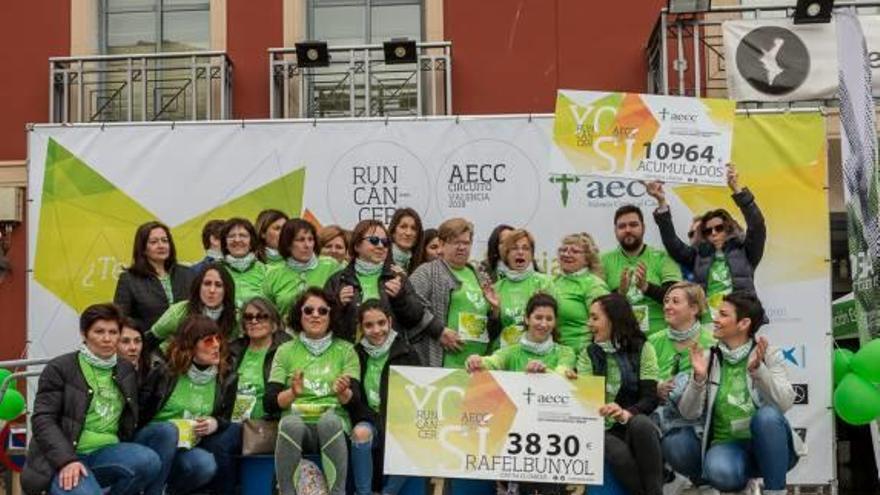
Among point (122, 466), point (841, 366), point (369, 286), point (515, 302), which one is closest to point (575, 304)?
point (515, 302)

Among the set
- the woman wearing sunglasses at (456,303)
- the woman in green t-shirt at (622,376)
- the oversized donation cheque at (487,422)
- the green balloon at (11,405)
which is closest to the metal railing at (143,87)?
the green balloon at (11,405)

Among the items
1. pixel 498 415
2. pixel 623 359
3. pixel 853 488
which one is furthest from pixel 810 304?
pixel 853 488

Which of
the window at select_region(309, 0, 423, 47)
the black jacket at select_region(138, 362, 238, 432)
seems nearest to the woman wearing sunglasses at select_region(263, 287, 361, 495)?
the black jacket at select_region(138, 362, 238, 432)

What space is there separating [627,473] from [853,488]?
680 cm

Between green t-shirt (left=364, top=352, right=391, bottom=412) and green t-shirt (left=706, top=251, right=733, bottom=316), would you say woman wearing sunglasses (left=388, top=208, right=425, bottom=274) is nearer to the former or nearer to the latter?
green t-shirt (left=364, top=352, right=391, bottom=412)

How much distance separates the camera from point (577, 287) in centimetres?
705

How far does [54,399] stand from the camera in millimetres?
5988

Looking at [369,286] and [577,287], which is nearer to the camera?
[369,286]

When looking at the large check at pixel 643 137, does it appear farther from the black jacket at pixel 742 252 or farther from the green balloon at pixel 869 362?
the green balloon at pixel 869 362

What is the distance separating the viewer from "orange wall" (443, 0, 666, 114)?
36.0ft

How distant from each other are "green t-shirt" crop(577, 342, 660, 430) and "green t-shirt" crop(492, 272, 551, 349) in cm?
59

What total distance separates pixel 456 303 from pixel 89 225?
3159 millimetres

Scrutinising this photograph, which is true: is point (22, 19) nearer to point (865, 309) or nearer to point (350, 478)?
point (350, 478)

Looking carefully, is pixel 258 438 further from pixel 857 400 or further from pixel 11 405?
pixel 857 400
